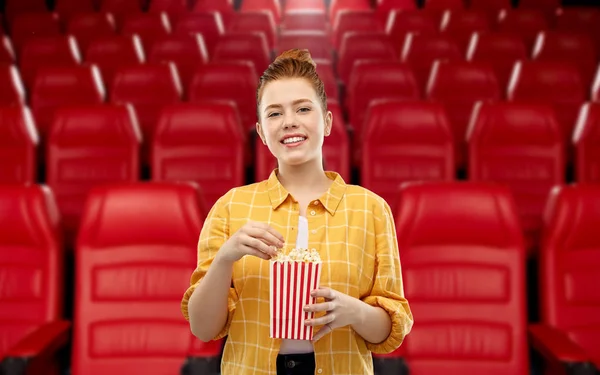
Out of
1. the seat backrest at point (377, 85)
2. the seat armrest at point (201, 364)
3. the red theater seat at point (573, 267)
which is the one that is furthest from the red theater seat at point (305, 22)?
the seat armrest at point (201, 364)

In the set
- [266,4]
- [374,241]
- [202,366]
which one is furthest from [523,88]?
[266,4]

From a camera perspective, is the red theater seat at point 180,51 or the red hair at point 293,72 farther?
the red theater seat at point 180,51

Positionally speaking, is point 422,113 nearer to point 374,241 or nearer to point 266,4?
point 374,241

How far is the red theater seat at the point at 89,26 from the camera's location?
11.5 feet

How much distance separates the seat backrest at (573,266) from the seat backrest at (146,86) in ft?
4.88

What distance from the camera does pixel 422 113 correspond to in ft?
5.99

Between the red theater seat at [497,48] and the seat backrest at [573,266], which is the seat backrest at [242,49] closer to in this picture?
the red theater seat at [497,48]

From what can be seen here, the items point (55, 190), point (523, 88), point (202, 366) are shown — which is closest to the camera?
point (202, 366)

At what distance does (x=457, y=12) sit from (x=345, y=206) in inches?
133

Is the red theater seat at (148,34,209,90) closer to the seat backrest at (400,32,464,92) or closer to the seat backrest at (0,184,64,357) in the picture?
the seat backrest at (400,32,464,92)

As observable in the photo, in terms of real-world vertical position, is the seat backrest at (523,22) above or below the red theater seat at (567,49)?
above

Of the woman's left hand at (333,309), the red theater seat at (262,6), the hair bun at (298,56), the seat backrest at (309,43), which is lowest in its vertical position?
the woman's left hand at (333,309)

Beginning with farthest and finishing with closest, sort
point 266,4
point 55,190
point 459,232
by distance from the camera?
point 266,4
point 55,190
point 459,232

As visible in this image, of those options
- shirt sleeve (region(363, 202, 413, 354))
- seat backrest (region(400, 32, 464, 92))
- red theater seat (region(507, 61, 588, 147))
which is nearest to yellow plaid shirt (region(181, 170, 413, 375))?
shirt sleeve (region(363, 202, 413, 354))
